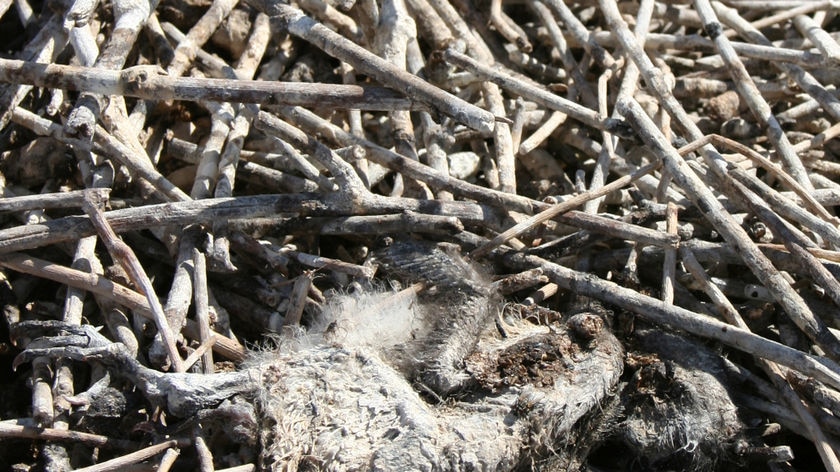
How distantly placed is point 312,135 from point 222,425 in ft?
4.10

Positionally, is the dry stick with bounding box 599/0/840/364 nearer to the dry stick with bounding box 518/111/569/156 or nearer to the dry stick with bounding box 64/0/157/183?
the dry stick with bounding box 518/111/569/156

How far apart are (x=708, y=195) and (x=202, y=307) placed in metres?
1.77

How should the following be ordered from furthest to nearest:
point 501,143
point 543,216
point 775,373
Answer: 1. point 501,143
2. point 543,216
3. point 775,373

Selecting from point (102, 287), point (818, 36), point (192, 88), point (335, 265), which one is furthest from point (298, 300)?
point (818, 36)

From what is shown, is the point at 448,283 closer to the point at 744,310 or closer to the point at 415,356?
the point at 415,356

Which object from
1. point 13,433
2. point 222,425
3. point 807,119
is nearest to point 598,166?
point 807,119

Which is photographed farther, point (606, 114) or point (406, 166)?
point (606, 114)

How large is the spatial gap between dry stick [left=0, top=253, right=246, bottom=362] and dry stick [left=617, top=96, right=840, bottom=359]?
5.32 feet

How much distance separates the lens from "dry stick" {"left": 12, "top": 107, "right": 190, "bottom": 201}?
333cm

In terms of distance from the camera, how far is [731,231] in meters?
3.29

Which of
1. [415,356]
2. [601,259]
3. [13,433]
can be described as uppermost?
[601,259]

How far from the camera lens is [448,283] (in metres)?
3.30

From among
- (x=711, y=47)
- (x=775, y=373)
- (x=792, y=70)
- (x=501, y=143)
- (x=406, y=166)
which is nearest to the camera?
(x=775, y=373)

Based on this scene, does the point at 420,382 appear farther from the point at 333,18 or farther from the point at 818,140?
the point at 818,140
